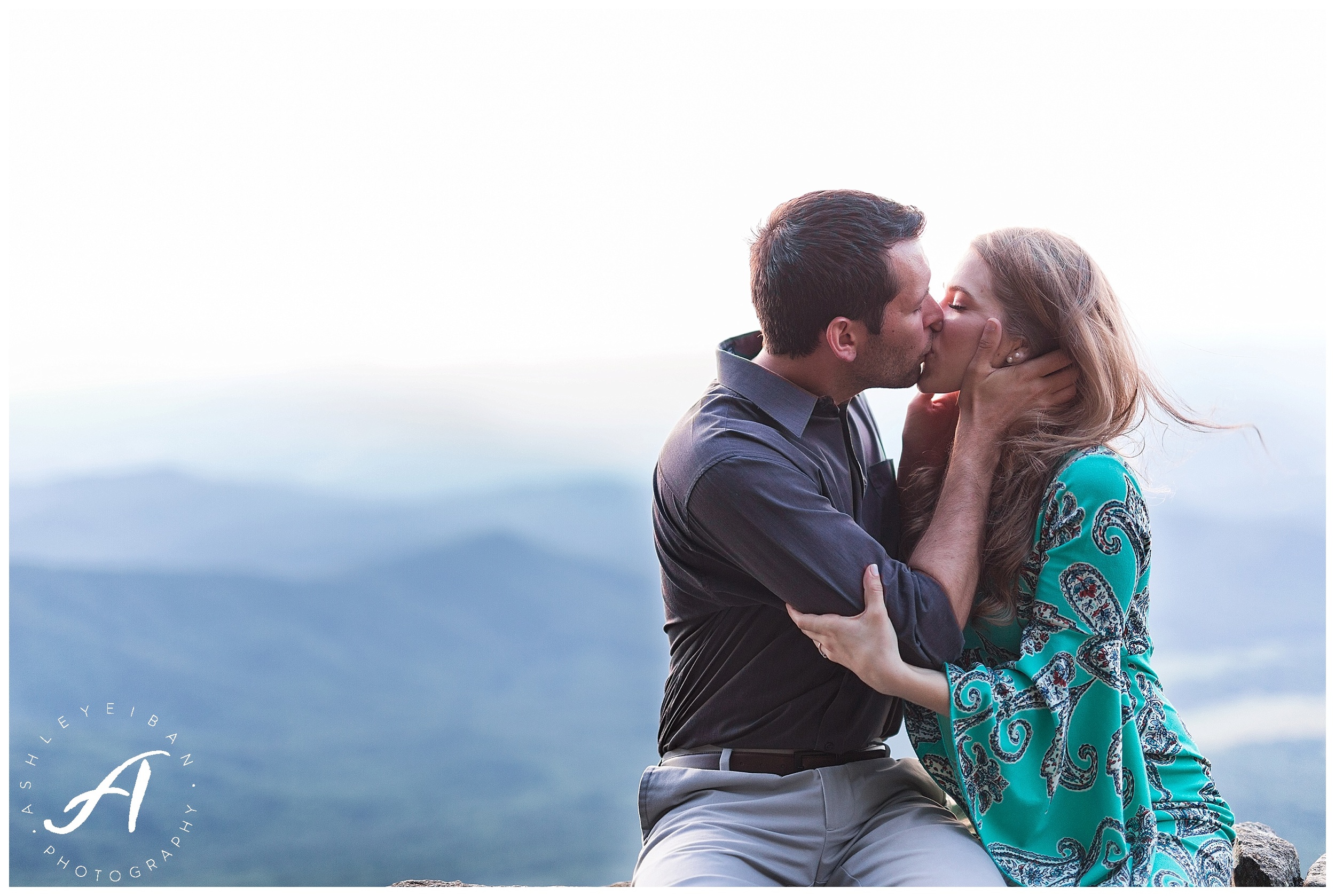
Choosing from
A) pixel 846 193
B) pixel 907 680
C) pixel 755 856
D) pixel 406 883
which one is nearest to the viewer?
pixel 907 680

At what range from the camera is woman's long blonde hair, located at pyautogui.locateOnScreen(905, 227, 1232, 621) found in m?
1.81

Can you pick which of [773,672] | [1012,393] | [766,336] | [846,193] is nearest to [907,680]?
[773,672]

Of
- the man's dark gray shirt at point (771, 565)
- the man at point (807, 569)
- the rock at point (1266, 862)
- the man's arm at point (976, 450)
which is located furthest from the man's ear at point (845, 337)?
the rock at point (1266, 862)

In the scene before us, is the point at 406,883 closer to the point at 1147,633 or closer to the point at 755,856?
the point at 755,856

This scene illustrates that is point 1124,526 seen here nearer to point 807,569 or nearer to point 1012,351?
point 1012,351

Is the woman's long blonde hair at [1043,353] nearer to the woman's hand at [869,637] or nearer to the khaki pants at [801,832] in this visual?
the woman's hand at [869,637]

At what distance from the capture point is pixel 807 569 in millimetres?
1704

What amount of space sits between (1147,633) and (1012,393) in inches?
19.9

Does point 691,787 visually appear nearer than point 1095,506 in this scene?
No

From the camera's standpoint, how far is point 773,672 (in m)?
1.89

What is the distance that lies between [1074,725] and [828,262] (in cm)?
92

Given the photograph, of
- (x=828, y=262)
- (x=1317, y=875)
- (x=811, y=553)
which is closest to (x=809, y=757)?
(x=811, y=553)

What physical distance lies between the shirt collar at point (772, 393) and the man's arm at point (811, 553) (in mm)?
171

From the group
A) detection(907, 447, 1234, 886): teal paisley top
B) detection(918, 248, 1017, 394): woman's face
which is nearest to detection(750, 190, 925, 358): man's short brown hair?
detection(918, 248, 1017, 394): woman's face
